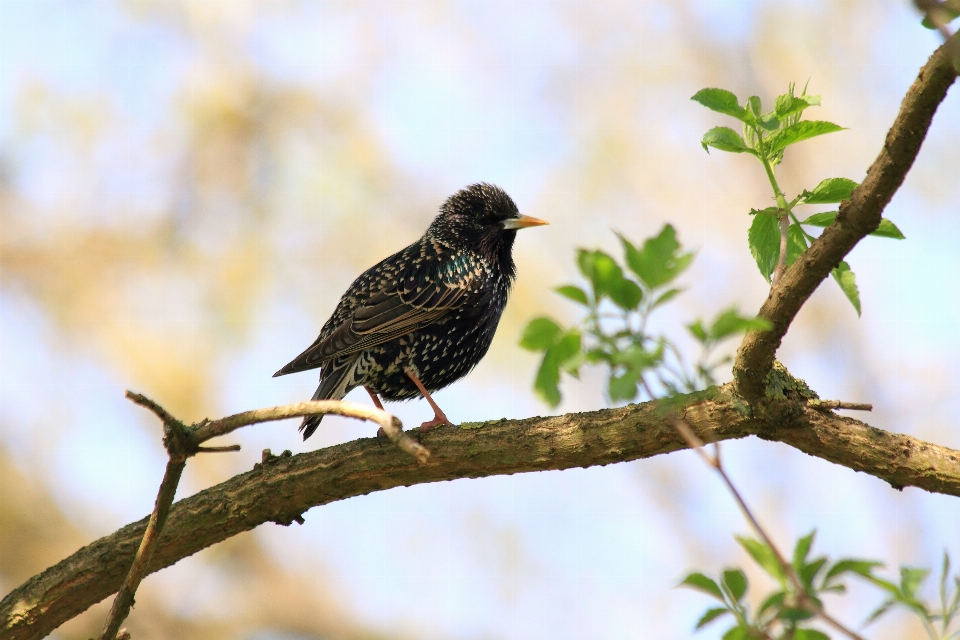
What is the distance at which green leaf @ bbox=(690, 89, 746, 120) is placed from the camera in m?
2.64

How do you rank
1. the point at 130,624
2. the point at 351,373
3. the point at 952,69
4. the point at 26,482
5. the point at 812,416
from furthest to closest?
1. the point at 26,482
2. the point at 130,624
3. the point at 351,373
4. the point at 812,416
5. the point at 952,69

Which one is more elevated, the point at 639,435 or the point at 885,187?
the point at 639,435

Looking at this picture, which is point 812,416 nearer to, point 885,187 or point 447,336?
point 885,187

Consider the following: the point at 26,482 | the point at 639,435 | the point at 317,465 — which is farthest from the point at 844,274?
the point at 26,482

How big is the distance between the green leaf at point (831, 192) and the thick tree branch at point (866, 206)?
0.35 ft

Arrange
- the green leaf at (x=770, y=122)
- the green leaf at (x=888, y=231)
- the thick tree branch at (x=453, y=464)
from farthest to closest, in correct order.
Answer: the thick tree branch at (x=453, y=464) → the green leaf at (x=888, y=231) → the green leaf at (x=770, y=122)

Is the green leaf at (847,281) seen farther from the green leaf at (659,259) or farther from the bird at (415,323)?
the bird at (415,323)

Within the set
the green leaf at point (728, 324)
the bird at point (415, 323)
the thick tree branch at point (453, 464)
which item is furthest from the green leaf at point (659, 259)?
the bird at point (415, 323)

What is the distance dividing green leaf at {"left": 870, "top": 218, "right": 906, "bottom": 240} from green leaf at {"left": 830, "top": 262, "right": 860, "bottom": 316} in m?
0.16

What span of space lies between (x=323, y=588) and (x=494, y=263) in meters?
5.67

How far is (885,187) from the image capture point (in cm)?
254

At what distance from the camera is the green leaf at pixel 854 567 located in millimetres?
1727

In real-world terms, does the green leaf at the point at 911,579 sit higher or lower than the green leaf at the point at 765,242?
lower

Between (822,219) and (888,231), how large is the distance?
0.20m
